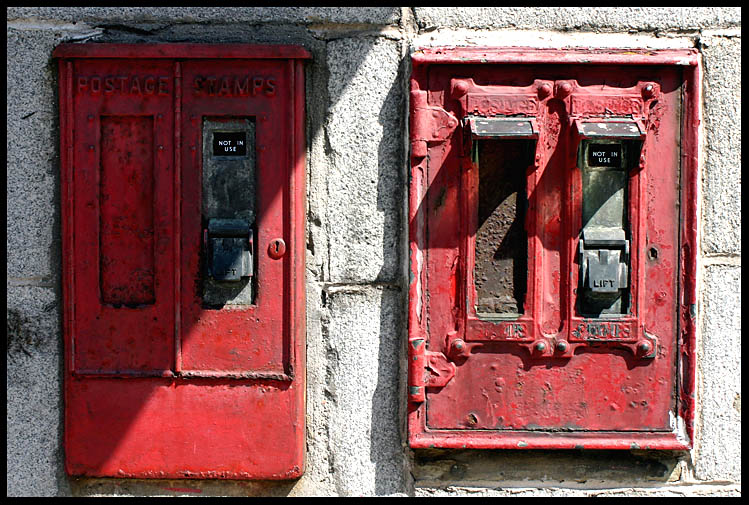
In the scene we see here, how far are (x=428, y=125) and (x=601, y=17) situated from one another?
2.60 ft

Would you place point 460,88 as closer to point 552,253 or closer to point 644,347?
point 552,253

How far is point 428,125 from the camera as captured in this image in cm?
229

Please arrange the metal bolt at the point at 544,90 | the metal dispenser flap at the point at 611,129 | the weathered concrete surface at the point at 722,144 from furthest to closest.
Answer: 1. the weathered concrete surface at the point at 722,144
2. the metal bolt at the point at 544,90
3. the metal dispenser flap at the point at 611,129

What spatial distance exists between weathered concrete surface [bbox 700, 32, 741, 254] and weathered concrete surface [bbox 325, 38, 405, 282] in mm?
1175

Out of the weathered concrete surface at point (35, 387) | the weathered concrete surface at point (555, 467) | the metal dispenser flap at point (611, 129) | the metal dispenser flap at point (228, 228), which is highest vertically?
the metal dispenser flap at point (611, 129)

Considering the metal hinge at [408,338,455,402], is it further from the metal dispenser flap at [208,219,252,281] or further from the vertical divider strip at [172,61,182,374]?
the vertical divider strip at [172,61,182,374]

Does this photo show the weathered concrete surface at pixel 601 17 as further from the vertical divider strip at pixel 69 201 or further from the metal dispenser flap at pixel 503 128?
the vertical divider strip at pixel 69 201

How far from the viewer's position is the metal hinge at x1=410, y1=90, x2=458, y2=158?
229cm

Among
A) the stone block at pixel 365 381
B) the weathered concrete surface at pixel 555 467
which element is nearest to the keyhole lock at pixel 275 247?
the stone block at pixel 365 381

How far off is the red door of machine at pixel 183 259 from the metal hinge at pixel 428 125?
0.42 meters

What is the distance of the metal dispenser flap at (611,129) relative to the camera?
217 cm

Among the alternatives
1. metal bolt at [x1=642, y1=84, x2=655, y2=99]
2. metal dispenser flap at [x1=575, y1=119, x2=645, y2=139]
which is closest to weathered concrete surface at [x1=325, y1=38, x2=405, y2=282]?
metal dispenser flap at [x1=575, y1=119, x2=645, y2=139]

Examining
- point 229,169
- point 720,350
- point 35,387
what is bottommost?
point 35,387

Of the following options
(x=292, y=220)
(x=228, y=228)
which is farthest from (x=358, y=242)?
(x=228, y=228)
